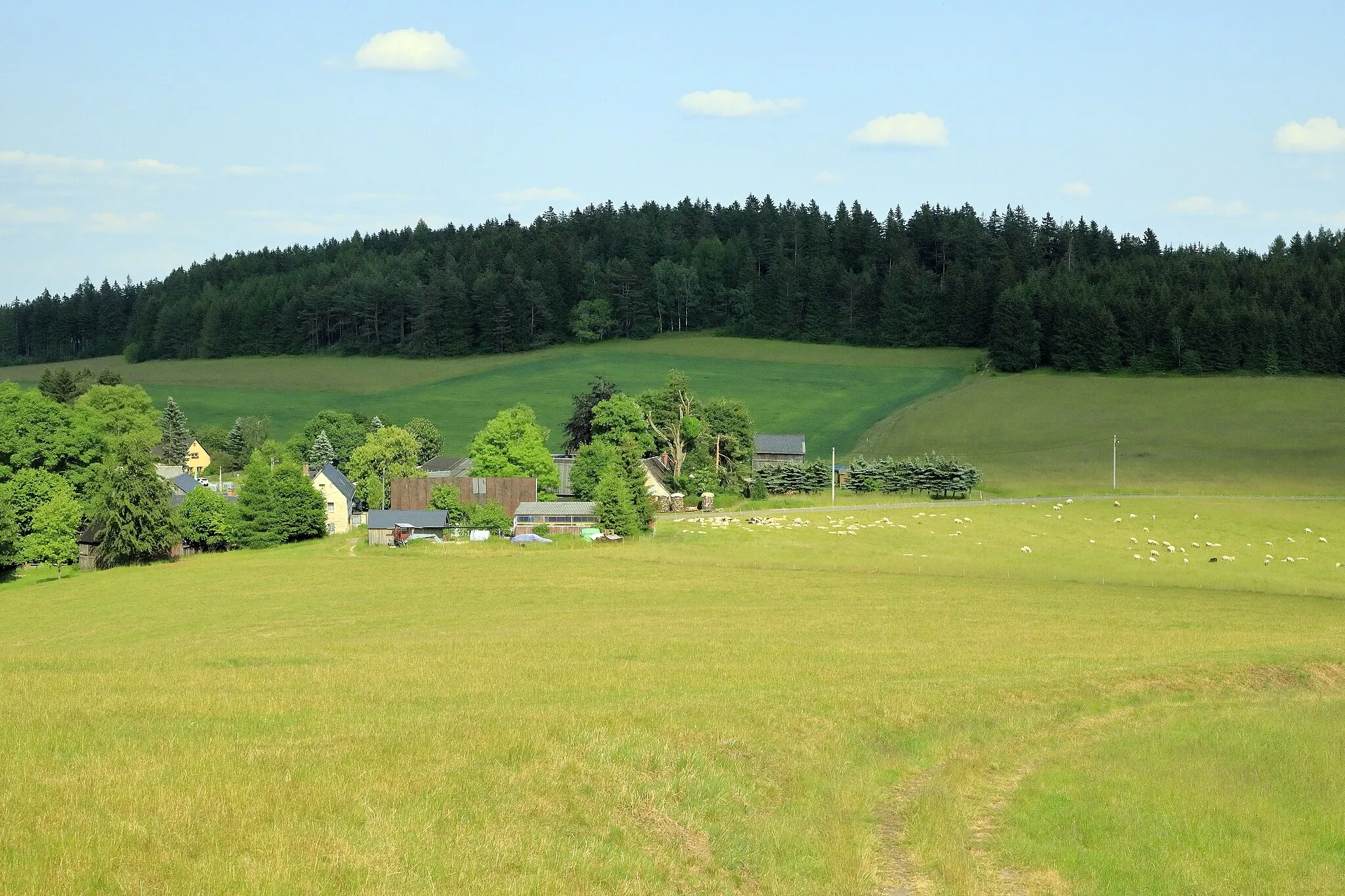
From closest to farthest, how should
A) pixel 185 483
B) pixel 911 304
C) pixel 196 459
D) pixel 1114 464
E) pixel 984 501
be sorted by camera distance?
pixel 984 501
pixel 185 483
pixel 1114 464
pixel 196 459
pixel 911 304

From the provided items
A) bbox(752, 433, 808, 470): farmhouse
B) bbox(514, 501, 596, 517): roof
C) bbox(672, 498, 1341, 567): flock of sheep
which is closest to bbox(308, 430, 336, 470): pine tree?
bbox(514, 501, 596, 517): roof

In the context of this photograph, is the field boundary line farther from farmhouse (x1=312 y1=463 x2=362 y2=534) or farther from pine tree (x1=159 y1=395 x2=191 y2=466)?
pine tree (x1=159 y1=395 x2=191 y2=466)

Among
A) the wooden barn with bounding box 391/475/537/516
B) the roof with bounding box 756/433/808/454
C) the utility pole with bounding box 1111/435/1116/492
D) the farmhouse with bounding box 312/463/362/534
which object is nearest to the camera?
the wooden barn with bounding box 391/475/537/516

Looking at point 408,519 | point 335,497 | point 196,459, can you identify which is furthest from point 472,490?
point 196,459

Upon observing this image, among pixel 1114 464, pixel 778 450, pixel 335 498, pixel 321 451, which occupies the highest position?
pixel 321 451

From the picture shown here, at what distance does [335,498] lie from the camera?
9725 cm

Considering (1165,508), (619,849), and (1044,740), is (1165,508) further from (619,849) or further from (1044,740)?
(619,849)

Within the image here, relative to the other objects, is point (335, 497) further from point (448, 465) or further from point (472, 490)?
point (448, 465)

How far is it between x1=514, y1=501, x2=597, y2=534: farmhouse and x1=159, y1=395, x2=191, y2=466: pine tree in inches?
2540

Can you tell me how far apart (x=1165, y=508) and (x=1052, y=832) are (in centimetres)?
7454

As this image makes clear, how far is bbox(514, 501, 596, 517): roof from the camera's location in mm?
86188

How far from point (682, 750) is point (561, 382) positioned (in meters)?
139

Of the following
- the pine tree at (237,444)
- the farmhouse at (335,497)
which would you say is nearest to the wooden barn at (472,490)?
the farmhouse at (335,497)

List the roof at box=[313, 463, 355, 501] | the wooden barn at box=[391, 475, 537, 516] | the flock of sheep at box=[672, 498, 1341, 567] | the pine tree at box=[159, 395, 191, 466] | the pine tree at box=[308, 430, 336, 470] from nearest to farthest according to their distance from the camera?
the flock of sheep at box=[672, 498, 1341, 567] → the wooden barn at box=[391, 475, 537, 516] → the roof at box=[313, 463, 355, 501] → the pine tree at box=[308, 430, 336, 470] → the pine tree at box=[159, 395, 191, 466]
